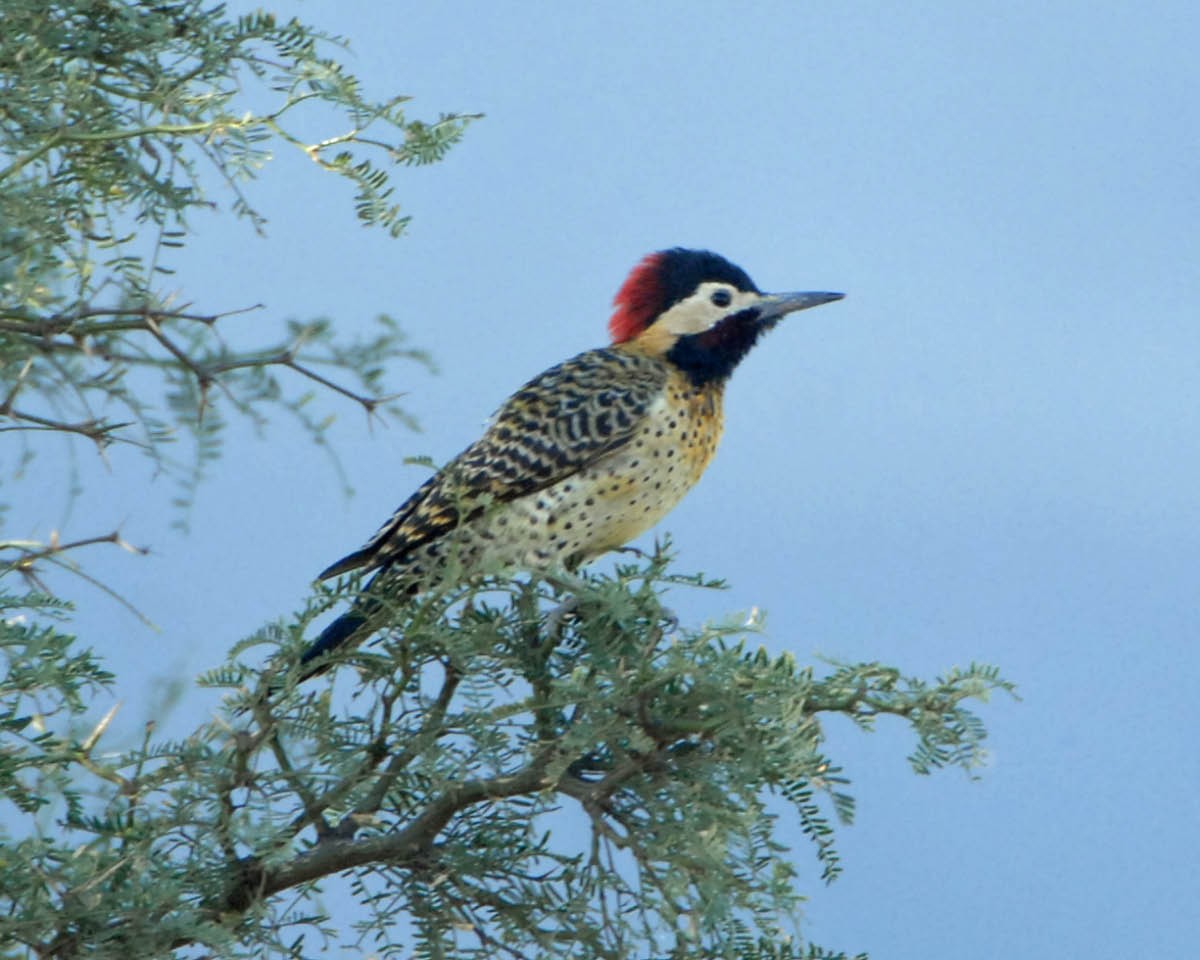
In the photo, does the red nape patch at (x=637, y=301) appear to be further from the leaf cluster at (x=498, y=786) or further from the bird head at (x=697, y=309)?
the leaf cluster at (x=498, y=786)

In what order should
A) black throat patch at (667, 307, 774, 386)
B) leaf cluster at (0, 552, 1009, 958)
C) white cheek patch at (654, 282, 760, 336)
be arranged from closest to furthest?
1. leaf cluster at (0, 552, 1009, 958)
2. black throat patch at (667, 307, 774, 386)
3. white cheek patch at (654, 282, 760, 336)

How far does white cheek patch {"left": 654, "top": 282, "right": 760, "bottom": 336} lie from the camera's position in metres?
4.64

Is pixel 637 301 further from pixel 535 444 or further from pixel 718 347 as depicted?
pixel 535 444

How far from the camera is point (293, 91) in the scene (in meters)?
3.26

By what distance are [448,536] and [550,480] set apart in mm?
296

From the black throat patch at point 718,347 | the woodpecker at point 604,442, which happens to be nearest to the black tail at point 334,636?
the woodpecker at point 604,442

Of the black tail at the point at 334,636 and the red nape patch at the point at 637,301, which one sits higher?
Answer: the red nape patch at the point at 637,301

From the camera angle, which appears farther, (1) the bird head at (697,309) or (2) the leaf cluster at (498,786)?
(1) the bird head at (697,309)

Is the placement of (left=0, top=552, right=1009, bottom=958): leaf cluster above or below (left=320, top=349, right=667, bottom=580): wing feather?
below

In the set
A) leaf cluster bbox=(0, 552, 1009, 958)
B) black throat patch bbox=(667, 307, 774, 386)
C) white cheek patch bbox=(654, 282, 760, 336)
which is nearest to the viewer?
leaf cluster bbox=(0, 552, 1009, 958)

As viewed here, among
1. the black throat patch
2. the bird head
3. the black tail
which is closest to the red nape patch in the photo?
the bird head

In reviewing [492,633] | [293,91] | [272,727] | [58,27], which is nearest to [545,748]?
[492,633]

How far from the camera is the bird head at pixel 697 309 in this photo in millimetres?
4598

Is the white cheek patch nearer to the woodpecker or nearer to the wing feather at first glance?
the woodpecker
